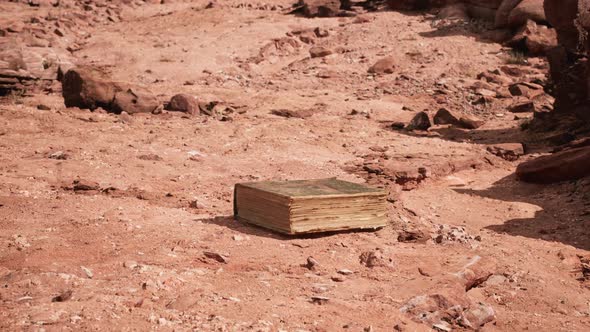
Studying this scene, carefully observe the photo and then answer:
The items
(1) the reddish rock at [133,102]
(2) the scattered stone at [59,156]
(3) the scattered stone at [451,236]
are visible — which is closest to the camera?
(3) the scattered stone at [451,236]

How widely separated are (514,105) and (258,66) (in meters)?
3.92

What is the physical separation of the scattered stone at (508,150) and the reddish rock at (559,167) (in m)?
0.97

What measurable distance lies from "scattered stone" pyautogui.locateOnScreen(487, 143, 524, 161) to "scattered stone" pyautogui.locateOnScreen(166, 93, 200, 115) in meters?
3.31

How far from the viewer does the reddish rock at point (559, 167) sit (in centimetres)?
728

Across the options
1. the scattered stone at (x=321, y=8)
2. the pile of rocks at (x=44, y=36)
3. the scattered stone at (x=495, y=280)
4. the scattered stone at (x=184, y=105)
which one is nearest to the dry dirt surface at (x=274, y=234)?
the scattered stone at (x=495, y=280)

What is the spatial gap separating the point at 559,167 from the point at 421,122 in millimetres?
2551

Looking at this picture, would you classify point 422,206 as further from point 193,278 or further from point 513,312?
point 193,278

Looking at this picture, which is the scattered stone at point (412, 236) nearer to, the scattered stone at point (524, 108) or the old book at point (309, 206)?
the old book at point (309, 206)

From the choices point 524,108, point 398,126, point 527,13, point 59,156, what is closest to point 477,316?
point 59,156

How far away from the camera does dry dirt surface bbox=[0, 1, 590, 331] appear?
414 centimetres

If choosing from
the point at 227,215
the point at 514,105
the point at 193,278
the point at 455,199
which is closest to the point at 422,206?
the point at 455,199

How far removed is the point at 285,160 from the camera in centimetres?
795

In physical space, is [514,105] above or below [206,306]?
below

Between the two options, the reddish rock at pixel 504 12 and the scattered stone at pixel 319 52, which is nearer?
the scattered stone at pixel 319 52
